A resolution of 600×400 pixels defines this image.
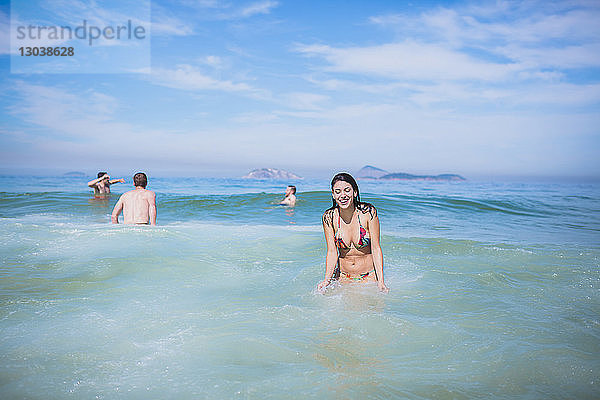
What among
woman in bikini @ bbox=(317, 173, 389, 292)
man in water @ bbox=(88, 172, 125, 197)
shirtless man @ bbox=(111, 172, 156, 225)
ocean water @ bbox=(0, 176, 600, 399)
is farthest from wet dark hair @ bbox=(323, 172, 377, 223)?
man in water @ bbox=(88, 172, 125, 197)

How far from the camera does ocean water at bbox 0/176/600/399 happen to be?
3.00m

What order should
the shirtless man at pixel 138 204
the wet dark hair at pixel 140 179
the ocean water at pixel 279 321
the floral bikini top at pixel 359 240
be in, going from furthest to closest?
the shirtless man at pixel 138 204, the wet dark hair at pixel 140 179, the floral bikini top at pixel 359 240, the ocean water at pixel 279 321

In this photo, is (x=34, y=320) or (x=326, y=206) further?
(x=326, y=206)

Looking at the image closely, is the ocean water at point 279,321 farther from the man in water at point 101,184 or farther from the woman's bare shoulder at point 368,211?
the man in water at point 101,184

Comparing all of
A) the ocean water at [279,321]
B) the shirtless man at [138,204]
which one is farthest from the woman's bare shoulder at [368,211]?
the shirtless man at [138,204]

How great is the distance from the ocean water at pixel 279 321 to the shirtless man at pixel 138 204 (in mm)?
953

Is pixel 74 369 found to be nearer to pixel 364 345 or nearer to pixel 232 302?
pixel 232 302

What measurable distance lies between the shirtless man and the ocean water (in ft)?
3.13

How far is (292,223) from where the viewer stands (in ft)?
43.9

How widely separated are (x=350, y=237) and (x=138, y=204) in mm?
6648

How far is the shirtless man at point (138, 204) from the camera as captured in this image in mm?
9320

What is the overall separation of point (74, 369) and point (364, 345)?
98.9 inches

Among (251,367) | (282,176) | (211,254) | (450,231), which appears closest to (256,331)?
(251,367)

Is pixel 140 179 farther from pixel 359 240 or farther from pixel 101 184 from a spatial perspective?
pixel 101 184
